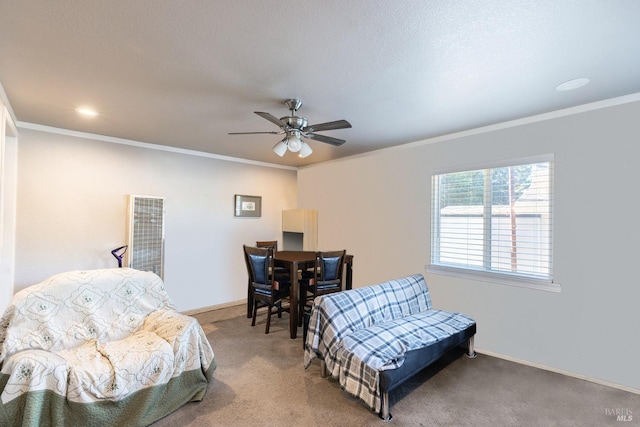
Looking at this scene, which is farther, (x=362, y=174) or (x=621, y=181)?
(x=362, y=174)

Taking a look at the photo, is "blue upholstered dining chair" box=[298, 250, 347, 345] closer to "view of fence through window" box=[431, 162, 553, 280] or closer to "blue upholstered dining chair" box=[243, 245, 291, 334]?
"blue upholstered dining chair" box=[243, 245, 291, 334]

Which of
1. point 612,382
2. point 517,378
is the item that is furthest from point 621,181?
point 517,378

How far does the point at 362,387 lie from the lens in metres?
2.13

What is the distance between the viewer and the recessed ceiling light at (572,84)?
2217 millimetres

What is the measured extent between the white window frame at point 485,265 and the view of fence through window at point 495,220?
12mm

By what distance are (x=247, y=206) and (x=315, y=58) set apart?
3520 mm

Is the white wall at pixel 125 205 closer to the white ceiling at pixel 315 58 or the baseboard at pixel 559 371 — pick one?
the white ceiling at pixel 315 58

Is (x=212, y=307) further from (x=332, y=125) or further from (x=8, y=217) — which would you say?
(x=332, y=125)

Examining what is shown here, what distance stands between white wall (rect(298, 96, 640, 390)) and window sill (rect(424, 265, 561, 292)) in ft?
0.16

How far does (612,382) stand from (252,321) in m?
3.61

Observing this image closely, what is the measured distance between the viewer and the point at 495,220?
125 inches

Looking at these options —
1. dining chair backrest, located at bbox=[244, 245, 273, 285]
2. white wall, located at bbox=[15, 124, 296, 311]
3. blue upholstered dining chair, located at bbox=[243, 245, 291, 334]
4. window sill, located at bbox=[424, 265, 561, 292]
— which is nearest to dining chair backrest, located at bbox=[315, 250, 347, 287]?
blue upholstered dining chair, located at bbox=[243, 245, 291, 334]

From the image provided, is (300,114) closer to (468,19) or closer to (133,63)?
(133,63)

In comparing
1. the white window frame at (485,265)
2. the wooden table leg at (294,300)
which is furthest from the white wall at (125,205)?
the white window frame at (485,265)
